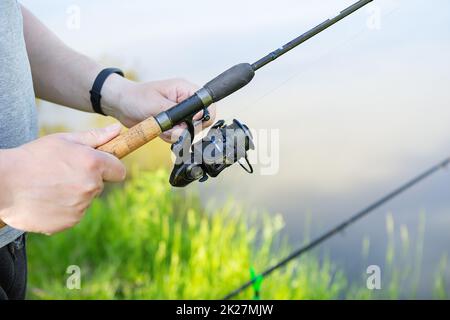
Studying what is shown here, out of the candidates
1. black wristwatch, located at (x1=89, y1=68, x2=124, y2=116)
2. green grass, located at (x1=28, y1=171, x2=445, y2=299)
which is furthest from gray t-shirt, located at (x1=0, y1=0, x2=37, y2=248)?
green grass, located at (x1=28, y1=171, x2=445, y2=299)

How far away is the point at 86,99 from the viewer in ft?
5.76

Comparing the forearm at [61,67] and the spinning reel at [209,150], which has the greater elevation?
the forearm at [61,67]

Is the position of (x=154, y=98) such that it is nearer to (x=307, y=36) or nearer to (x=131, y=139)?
(x=131, y=139)

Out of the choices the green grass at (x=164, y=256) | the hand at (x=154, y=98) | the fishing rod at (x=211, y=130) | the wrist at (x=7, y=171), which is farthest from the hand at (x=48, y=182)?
the green grass at (x=164, y=256)

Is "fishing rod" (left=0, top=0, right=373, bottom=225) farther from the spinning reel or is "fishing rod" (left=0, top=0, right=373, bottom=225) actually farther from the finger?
the finger

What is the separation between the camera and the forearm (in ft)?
5.67

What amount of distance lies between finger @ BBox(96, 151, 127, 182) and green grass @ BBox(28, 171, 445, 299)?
1870 millimetres

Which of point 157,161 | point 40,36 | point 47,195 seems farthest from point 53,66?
point 157,161

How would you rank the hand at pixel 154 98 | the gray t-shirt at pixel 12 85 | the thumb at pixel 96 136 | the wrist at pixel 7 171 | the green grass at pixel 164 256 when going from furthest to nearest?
1. the green grass at pixel 164 256
2. the hand at pixel 154 98
3. the gray t-shirt at pixel 12 85
4. the thumb at pixel 96 136
5. the wrist at pixel 7 171

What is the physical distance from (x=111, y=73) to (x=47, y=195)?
2.06ft

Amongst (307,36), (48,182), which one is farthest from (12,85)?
(307,36)

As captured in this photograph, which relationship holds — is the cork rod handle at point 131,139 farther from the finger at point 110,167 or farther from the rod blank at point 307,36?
the rod blank at point 307,36

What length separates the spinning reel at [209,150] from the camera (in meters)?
1.46

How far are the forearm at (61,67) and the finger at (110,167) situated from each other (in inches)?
18.5
